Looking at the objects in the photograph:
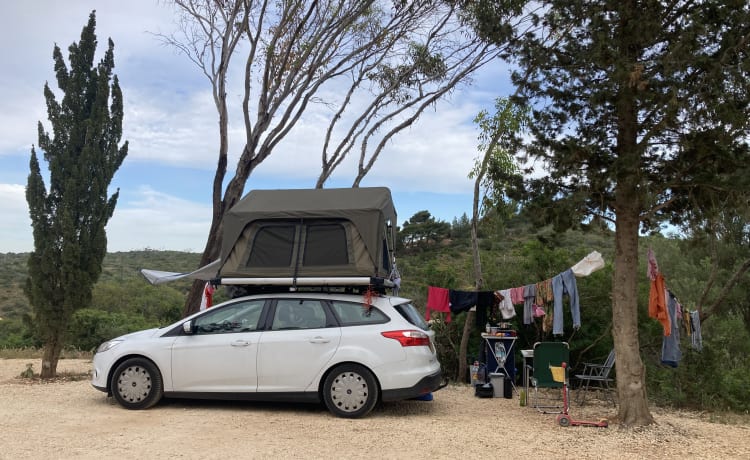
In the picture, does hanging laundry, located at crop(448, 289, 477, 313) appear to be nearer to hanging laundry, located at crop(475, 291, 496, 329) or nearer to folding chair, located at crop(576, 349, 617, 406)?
hanging laundry, located at crop(475, 291, 496, 329)

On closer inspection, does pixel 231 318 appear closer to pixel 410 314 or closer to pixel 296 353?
pixel 296 353

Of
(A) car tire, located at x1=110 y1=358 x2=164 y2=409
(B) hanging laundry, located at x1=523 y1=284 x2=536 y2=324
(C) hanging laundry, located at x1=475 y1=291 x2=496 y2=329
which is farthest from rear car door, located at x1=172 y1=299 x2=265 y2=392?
(B) hanging laundry, located at x1=523 y1=284 x2=536 y2=324

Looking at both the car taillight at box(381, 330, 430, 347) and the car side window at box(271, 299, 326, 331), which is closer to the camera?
the car taillight at box(381, 330, 430, 347)

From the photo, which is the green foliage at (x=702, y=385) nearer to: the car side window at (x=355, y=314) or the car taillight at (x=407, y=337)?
the car taillight at (x=407, y=337)

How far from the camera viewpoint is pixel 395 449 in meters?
6.01

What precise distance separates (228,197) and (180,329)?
5.99 meters

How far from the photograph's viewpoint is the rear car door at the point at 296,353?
24.5ft

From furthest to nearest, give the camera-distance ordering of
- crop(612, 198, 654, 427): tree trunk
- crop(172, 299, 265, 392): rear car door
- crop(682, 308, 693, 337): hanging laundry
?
crop(682, 308, 693, 337): hanging laundry, crop(172, 299, 265, 392): rear car door, crop(612, 198, 654, 427): tree trunk

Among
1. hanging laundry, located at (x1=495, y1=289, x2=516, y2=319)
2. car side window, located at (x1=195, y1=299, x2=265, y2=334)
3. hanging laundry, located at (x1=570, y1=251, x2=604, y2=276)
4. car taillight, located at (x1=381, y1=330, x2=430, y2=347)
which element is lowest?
car taillight, located at (x1=381, y1=330, x2=430, y2=347)

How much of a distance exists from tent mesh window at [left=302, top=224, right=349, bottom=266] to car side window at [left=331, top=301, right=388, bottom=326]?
56cm

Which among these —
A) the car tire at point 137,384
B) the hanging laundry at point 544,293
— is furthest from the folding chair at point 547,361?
the car tire at point 137,384

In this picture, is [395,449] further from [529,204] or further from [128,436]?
[529,204]

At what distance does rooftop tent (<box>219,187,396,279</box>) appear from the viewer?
8016 millimetres

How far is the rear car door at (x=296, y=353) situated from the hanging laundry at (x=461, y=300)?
346 cm
